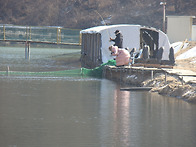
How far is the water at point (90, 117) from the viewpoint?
687 inches

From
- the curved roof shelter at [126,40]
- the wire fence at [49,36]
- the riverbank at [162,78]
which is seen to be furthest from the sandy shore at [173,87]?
the wire fence at [49,36]

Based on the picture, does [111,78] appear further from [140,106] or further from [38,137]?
[38,137]

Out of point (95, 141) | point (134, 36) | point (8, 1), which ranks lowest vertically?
point (95, 141)

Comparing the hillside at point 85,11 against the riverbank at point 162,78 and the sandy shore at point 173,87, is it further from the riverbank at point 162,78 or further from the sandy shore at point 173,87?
the sandy shore at point 173,87

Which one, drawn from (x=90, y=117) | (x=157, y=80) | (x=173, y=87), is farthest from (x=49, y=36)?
(x=90, y=117)

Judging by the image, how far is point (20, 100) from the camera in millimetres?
25078

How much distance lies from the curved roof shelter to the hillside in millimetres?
45500

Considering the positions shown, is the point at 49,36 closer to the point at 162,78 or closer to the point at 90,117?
the point at 162,78

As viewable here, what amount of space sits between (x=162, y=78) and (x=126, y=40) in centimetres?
1244

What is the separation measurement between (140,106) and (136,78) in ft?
25.6

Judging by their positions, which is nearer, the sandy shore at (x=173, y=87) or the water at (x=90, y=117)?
the water at (x=90, y=117)

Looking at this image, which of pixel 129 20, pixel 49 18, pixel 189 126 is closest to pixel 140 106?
pixel 189 126

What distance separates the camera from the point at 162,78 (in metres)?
29.0

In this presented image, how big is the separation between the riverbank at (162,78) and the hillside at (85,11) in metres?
54.2
